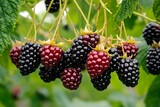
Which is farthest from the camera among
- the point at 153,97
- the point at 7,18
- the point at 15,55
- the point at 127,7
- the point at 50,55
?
the point at 153,97

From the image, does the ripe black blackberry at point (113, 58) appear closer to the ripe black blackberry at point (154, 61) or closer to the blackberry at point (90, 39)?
the blackberry at point (90, 39)

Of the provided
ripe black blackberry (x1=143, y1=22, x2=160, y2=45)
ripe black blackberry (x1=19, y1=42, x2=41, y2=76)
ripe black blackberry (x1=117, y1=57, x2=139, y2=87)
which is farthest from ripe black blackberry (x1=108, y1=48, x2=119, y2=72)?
ripe black blackberry (x1=143, y1=22, x2=160, y2=45)

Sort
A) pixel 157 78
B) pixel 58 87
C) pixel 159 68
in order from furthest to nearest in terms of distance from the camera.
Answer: pixel 58 87 < pixel 157 78 < pixel 159 68

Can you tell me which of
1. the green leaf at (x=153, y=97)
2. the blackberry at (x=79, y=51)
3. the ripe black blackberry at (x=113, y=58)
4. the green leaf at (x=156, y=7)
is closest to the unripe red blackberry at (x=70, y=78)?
the blackberry at (x=79, y=51)

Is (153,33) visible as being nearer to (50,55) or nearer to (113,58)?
(113,58)

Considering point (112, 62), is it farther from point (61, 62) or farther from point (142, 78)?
point (142, 78)

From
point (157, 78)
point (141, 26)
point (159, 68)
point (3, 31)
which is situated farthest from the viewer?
point (141, 26)

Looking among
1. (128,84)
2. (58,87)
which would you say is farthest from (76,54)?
(58,87)

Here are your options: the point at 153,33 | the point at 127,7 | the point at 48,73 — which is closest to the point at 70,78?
the point at 48,73
